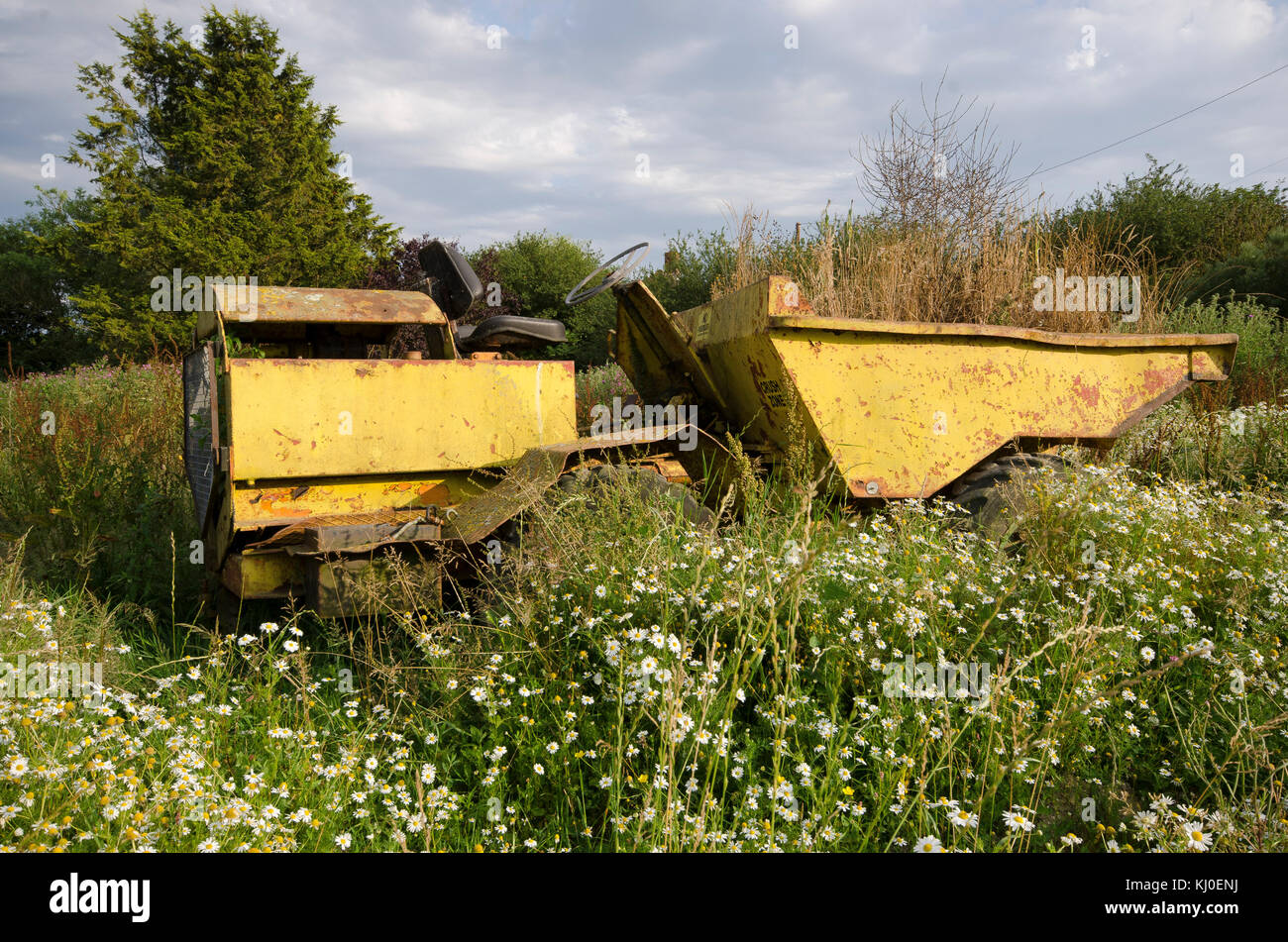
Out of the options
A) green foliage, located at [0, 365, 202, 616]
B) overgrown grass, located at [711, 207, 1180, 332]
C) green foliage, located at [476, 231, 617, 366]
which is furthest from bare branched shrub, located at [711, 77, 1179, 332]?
green foliage, located at [476, 231, 617, 366]

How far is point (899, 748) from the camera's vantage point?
96.7 inches

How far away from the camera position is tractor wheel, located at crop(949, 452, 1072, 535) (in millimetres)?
4137

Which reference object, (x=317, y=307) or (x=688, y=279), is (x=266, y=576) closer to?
(x=317, y=307)

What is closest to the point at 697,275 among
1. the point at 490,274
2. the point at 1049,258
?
the point at 490,274

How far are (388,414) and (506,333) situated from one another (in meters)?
0.95

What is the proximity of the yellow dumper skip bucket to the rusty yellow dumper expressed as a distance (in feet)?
0.04

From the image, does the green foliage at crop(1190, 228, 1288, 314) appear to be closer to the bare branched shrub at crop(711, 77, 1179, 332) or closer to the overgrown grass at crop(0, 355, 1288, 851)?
the bare branched shrub at crop(711, 77, 1179, 332)

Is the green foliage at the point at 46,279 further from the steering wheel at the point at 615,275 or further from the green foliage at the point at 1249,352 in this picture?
the green foliage at the point at 1249,352

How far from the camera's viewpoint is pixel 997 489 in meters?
4.31

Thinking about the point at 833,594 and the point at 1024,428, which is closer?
the point at 833,594

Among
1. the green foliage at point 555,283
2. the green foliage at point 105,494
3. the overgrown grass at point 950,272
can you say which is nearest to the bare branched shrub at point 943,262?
the overgrown grass at point 950,272

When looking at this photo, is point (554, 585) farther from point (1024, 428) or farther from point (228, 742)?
point (1024, 428)

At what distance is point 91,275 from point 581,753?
25082 mm

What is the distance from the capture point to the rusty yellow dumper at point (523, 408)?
142 inches
